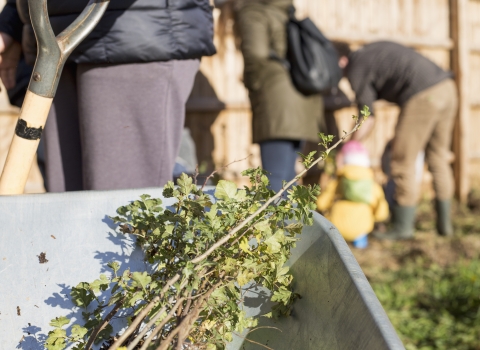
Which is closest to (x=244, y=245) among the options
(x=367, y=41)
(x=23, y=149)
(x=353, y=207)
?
(x=23, y=149)

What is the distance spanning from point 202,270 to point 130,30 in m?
0.84

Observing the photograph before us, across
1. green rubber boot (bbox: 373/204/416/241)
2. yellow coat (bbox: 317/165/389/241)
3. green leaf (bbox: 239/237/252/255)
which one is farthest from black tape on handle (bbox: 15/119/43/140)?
green rubber boot (bbox: 373/204/416/241)

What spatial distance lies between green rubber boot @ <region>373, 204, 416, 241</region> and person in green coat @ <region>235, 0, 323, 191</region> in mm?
1053

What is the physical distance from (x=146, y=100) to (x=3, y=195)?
1.94 feet

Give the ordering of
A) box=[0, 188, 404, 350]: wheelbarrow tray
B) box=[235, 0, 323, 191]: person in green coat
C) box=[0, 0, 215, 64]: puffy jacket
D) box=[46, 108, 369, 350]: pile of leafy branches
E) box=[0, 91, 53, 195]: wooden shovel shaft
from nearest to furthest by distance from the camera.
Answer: box=[46, 108, 369, 350]: pile of leafy branches → box=[0, 188, 404, 350]: wheelbarrow tray → box=[0, 91, 53, 195]: wooden shovel shaft → box=[0, 0, 215, 64]: puffy jacket → box=[235, 0, 323, 191]: person in green coat

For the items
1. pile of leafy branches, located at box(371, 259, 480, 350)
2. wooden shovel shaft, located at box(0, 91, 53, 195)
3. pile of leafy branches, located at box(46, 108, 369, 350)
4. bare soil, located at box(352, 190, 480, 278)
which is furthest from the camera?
bare soil, located at box(352, 190, 480, 278)

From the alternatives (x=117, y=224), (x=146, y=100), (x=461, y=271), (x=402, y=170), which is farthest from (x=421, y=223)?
(x=117, y=224)

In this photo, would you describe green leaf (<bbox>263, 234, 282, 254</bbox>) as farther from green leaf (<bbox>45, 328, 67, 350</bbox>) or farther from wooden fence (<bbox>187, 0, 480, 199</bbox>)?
wooden fence (<bbox>187, 0, 480, 199</bbox>)

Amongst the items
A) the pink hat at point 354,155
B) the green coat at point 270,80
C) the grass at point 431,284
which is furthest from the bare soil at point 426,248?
the green coat at point 270,80

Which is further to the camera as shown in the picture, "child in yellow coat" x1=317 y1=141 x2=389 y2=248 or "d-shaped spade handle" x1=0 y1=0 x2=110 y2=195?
"child in yellow coat" x1=317 y1=141 x2=389 y2=248

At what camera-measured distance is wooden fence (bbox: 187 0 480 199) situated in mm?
4383

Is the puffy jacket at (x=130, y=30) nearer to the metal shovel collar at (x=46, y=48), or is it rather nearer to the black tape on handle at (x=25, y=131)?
the metal shovel collar at (x=46, y=48)

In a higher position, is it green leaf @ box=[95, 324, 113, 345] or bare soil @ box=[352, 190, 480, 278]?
green leaf @ box=[95, 324, 113, 345]

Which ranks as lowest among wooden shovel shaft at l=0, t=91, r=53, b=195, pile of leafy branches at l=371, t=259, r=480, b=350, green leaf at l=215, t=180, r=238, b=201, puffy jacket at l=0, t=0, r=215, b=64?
pile of leafy branches at l=371, t=259, r=480, b=350
